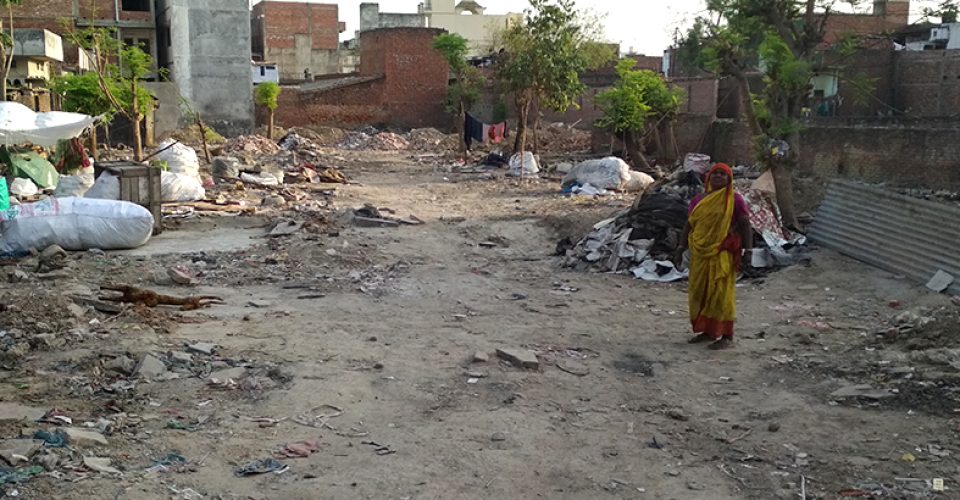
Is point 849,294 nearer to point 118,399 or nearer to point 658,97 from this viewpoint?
point 118,399

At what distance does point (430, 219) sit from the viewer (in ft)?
43.6

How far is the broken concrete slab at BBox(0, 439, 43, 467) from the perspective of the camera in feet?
12.2

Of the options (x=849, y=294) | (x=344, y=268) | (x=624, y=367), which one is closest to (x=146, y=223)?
(x=344, y=268)

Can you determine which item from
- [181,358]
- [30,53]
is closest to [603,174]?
[181,358]

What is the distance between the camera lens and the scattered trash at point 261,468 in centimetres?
402

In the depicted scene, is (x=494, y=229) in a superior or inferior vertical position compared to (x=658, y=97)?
inferior

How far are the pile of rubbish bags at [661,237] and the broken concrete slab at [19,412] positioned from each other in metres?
6.23

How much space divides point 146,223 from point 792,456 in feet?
26.2

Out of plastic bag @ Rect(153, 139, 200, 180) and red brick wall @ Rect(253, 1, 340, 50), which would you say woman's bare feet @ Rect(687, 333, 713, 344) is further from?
red brick wall @ Rect(253, 1, 340, 50)

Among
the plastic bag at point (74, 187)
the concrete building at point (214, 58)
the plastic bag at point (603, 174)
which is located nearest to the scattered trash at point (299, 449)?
the plastic bag at point (74, 187)

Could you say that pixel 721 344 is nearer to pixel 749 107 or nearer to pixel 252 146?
pixel 749 107

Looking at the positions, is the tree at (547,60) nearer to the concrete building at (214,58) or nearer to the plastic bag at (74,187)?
the plastic bag at (74,187)

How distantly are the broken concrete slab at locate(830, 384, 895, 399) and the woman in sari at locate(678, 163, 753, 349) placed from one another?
122 cm

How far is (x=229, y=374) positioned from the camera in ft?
18.0
